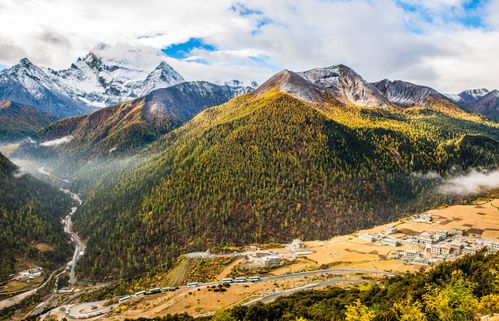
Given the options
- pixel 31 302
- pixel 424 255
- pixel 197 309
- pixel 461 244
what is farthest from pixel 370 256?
pixel 31 302

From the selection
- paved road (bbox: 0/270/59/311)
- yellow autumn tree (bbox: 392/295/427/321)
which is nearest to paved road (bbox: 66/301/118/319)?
paved road (bbox: 0/270/59/311)

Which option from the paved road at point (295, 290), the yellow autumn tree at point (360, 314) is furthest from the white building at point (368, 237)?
the yellow autumn tree at point (360, 314)

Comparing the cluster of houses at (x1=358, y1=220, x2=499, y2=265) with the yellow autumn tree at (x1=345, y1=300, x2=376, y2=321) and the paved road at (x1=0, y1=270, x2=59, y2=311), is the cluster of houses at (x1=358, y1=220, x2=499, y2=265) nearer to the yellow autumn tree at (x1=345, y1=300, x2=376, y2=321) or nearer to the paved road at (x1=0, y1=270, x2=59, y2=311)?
the yellow autumn tree at (x1=345, y1=300, x2=376, y2=321)

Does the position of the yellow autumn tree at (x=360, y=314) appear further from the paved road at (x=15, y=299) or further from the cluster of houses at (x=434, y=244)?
the paved road at (x=15, y=299)

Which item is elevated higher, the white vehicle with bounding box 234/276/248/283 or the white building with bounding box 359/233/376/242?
the white vehicle with bounding box 234/276/248/283

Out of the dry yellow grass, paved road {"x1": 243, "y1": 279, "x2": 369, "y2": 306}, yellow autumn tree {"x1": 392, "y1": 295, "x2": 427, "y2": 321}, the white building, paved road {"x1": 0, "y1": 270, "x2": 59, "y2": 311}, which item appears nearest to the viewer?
yellow autumn tree {"x1": 392, "y1": 295, "x2": 427, "y2": 321}

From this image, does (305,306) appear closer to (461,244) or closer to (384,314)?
(384,314)
